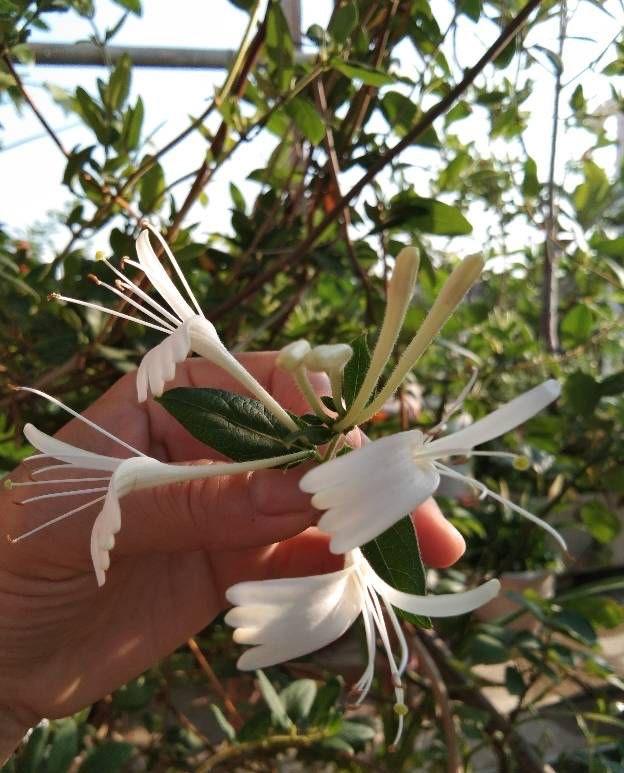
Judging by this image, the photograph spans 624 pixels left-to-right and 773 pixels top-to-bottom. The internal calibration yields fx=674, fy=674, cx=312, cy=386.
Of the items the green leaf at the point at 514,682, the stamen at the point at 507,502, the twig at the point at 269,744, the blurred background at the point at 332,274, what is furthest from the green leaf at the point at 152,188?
the green leaf at the point at 514,682

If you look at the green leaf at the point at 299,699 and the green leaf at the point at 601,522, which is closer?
the green leaf at the point at 299,699

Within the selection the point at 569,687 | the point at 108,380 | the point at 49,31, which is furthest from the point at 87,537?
the point at 569,687

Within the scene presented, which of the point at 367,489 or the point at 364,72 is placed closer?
the point at 367,489

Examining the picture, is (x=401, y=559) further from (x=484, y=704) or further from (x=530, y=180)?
(x=530, y=180)

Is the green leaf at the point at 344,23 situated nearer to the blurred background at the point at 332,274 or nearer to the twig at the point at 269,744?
the blurred background at the point at 332,274

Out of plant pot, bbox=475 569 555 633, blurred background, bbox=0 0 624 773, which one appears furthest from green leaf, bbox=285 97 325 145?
plant pot, bbox=475 569 555 633

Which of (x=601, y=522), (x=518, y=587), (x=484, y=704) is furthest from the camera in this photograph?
(x=518, y=587)

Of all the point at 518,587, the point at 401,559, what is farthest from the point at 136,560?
the point at 518,587
